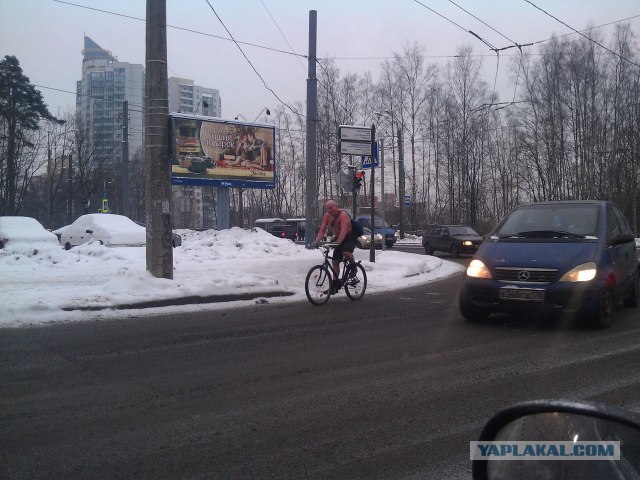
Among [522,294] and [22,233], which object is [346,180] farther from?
[22,233]

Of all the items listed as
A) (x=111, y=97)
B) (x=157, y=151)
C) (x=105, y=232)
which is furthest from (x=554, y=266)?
(x=111, y=97)

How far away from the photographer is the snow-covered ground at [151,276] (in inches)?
351

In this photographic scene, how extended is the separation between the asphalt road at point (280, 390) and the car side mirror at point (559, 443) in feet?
4.54

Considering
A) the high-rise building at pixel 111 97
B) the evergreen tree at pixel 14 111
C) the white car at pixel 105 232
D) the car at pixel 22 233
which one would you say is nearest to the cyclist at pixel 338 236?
the car at pixel 22 233

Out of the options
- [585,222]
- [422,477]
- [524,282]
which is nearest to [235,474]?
[422,477]

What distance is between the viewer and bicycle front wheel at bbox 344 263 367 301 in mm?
10352

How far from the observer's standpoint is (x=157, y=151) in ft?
35.4

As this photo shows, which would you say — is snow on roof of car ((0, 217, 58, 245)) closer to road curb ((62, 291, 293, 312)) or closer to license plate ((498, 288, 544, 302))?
road curb ((62, 291, 293, 312))

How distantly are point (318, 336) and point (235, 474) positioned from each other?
13.0 feet

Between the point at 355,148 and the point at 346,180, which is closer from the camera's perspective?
the point at 346,180

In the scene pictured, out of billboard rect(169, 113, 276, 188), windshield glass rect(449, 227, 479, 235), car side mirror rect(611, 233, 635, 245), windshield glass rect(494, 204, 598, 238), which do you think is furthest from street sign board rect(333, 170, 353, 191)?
windshield glass rect(449, 227, 479, 235)

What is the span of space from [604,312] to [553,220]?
151cm

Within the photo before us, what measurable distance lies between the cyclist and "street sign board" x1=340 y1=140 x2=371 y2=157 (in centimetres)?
683

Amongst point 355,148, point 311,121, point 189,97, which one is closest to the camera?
point 355,148
